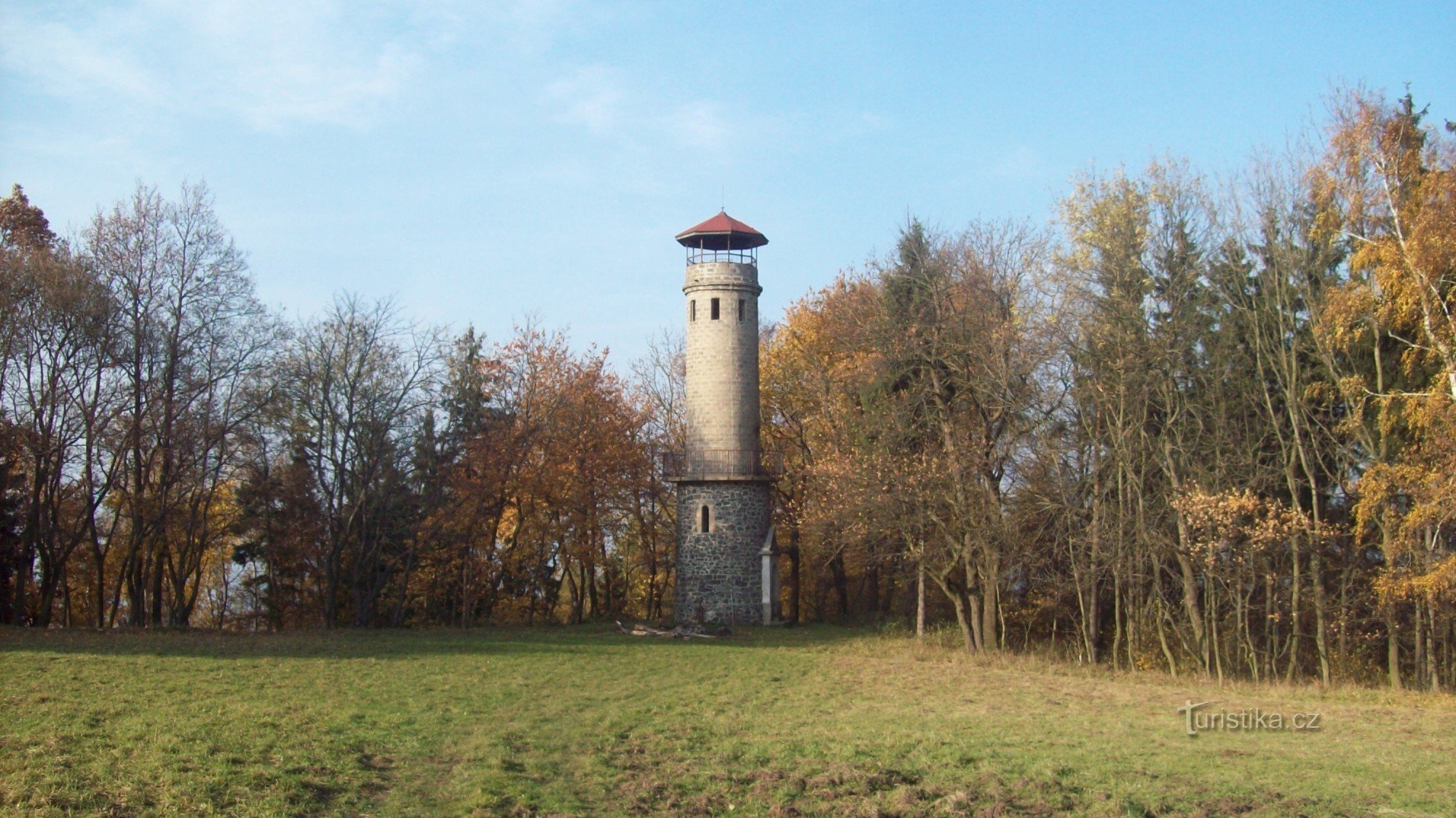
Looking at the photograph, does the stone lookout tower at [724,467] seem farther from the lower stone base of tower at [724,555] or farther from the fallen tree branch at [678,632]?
the fallen tree branch at [678,632]

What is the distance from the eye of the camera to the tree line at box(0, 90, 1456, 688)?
851 inches

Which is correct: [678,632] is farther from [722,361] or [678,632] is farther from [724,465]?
[722,361]

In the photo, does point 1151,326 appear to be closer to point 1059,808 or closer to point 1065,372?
point 1065,372

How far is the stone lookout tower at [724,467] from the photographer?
33938 mm

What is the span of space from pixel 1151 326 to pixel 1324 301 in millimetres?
3298

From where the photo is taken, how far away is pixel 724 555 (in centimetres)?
3397

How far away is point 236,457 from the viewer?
1224 inches

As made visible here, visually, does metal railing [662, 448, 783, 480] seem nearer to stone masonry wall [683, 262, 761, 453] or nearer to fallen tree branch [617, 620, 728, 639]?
stone masonry wall [683, 262, 761, 453]

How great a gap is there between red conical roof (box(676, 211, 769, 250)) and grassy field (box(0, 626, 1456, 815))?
17751 mm

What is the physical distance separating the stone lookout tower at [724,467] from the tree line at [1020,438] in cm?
195

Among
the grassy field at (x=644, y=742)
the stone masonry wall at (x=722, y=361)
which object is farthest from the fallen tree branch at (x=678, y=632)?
the grassy field at (x=644, y=742)

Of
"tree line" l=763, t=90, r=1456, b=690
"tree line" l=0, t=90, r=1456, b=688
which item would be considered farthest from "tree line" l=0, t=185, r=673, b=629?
"tree line" l=763, t=90, r=1456, b=690

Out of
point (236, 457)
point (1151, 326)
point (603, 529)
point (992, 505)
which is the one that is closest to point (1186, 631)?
point (992, 505)

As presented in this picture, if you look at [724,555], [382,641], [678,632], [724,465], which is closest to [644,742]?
[382,641]
